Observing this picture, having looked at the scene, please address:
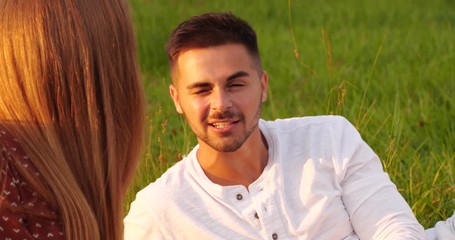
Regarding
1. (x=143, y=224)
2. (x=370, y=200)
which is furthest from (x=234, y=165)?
(x=370, y=200)

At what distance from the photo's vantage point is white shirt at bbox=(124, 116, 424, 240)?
11.3 ft

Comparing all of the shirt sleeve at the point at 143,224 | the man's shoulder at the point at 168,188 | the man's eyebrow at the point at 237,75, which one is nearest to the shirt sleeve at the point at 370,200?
the man's eyebrow at the point at 237,75

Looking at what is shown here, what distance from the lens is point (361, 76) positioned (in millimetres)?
7094

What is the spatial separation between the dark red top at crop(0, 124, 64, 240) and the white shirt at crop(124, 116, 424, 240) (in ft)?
3.98

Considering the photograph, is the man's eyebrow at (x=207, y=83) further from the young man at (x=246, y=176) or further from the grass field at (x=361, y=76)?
the grass field at (x=361, y=76)

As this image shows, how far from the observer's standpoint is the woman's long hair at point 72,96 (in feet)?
7.52

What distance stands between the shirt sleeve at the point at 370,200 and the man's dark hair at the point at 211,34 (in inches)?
18.0

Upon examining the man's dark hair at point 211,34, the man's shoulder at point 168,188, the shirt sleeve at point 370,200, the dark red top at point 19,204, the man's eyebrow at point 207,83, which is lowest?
the shirt sleeve at point 370,200

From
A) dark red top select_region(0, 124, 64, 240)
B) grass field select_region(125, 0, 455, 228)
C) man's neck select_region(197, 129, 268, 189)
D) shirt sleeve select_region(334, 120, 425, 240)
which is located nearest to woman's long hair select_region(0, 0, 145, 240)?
dark red top select_region(0, 124, 64, 240)

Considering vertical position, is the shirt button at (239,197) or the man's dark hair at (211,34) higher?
the man's dark hair at (211,34)

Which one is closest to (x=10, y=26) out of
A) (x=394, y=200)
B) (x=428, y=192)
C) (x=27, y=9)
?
(x=27, y=9)

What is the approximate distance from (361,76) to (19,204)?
200 inches

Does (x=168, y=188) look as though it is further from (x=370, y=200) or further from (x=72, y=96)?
(x=72, y=96)

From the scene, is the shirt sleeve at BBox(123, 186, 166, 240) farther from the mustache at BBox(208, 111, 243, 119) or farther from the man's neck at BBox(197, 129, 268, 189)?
the mustache at BBox(208, 111, 243, 119)
